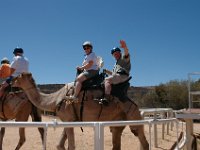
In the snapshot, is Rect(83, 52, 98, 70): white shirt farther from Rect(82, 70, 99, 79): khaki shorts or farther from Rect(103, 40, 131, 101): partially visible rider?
Rect(103, 40, 131, 101): partially visible rider

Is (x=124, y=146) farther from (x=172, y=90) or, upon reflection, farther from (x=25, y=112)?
(x=172, y=90)

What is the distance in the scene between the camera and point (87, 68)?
868 centimetres

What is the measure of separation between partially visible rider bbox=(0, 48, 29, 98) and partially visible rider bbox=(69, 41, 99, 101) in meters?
1.91

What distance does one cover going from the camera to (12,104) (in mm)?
10500

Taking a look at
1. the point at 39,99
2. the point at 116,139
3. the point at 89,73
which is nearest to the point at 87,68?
the point at 89,73

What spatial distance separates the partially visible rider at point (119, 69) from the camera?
8.45 m

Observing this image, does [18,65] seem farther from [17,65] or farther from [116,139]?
[116,139]

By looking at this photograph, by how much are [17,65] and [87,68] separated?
7.77ft

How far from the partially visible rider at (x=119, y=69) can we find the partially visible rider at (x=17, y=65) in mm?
2611

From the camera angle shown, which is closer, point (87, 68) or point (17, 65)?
point (87, 68)

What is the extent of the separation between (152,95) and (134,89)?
42.4 ft

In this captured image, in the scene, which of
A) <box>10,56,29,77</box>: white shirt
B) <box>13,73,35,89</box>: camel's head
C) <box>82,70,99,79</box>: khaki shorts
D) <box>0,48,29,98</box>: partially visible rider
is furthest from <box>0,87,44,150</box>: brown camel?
<box>82,70,99,79</box>: khaki shorts

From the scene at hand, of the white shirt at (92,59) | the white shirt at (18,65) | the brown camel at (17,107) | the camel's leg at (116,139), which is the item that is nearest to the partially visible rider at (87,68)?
the white shirt at (92,59)

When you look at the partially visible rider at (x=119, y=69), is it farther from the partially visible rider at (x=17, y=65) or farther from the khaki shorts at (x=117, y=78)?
the partially visible rider at (x=17, y=65)
